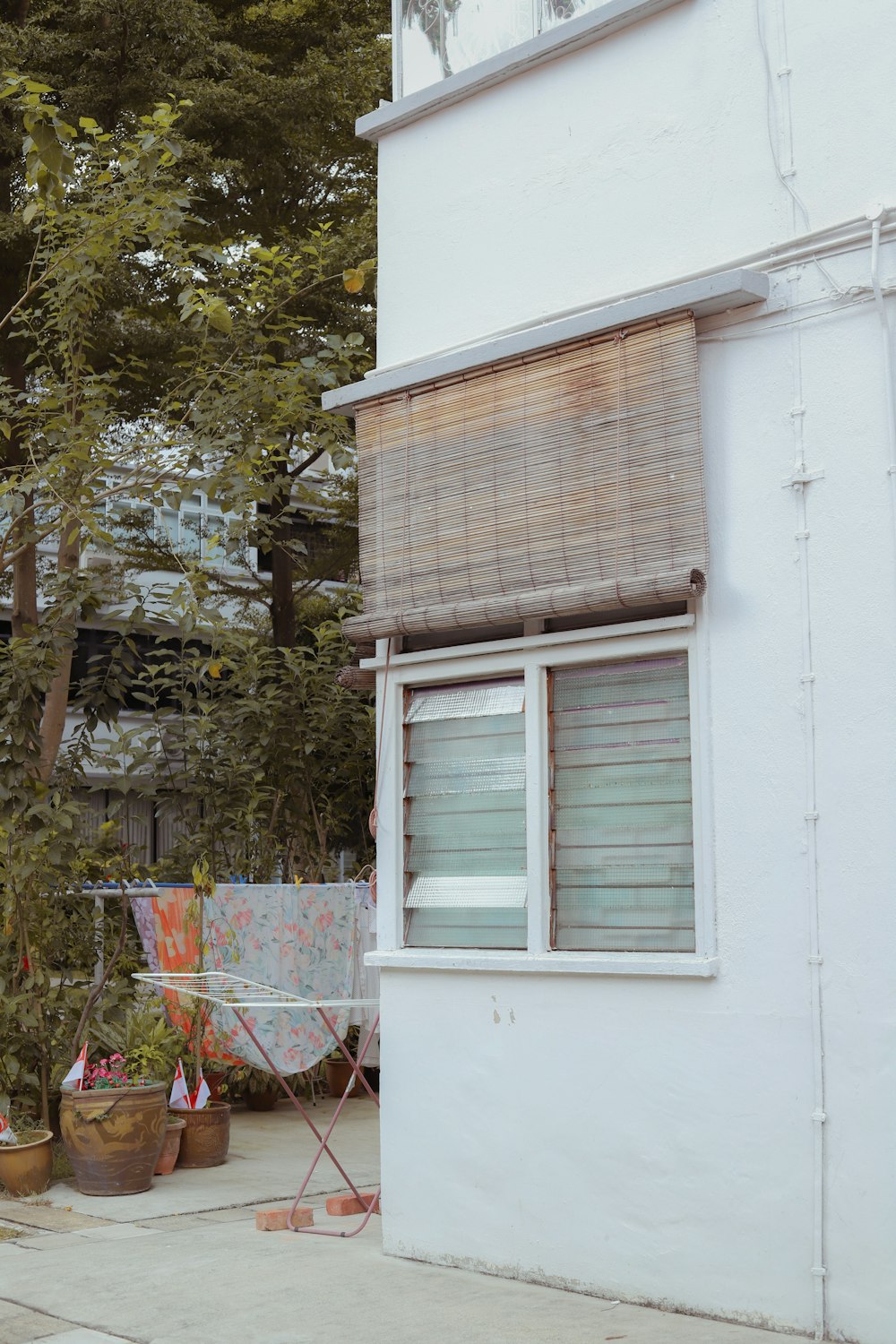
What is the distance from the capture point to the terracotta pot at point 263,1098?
392 inches

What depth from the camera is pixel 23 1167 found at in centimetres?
730

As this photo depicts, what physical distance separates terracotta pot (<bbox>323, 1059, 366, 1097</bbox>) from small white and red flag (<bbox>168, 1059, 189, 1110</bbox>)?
2425 millimetres

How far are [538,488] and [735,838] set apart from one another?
153 cm

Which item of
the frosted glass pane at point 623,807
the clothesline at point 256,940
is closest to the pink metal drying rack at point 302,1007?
the clothesline at point 256,940

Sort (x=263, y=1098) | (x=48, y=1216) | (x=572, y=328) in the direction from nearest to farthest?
1. (x=572, y=328)
2. (x=48, y=1216)
3. (x=263, y=1098)

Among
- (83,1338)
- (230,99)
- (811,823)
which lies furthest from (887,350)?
(230,99)

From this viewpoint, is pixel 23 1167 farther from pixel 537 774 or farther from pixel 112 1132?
pixel 537 774

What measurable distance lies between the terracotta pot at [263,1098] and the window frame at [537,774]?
4.38m

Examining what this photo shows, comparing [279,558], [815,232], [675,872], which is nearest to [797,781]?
[675,872]

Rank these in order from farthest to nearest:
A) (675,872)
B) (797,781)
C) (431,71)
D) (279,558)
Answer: (279,558), (431,71), (675,872), (797,781)

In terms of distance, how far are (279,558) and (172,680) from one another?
5.79 metres

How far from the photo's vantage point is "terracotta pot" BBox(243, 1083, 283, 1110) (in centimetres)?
995

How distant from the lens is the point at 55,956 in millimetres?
8273

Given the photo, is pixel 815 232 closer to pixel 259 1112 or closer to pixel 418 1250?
pixel 418 1250
